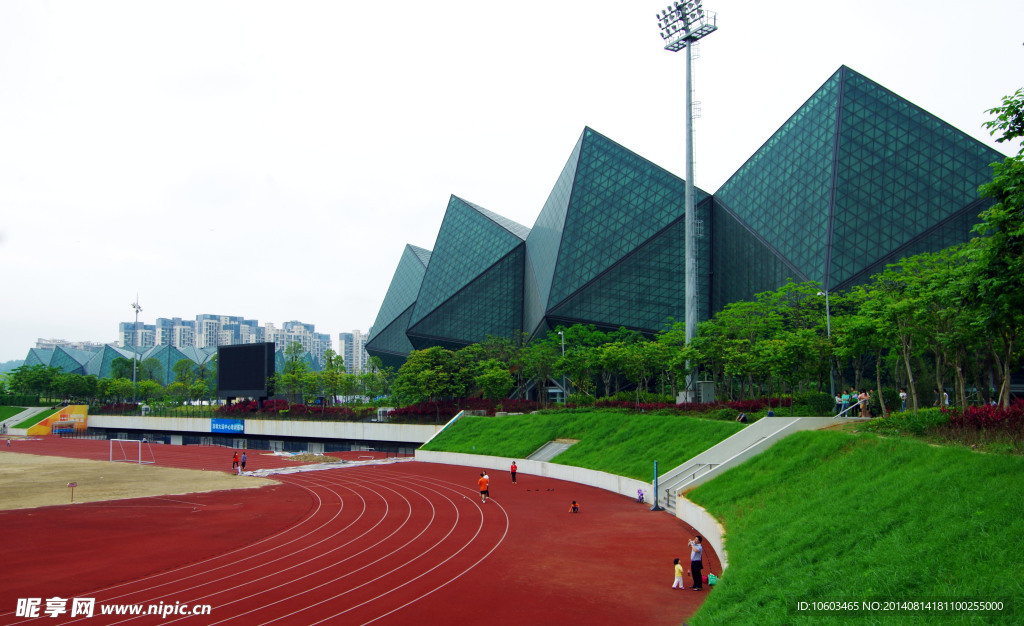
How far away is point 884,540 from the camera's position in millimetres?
11414

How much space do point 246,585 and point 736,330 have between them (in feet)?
109

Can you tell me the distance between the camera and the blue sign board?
62906mm

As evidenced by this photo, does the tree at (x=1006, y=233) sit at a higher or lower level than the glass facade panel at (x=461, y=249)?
lower

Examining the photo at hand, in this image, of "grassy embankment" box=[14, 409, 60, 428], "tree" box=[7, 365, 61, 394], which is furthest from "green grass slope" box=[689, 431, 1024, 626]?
"tree" box=[7, 365, 61, 394]

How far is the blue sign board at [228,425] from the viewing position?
206 feet

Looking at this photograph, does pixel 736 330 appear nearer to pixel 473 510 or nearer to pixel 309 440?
pixel 473 510

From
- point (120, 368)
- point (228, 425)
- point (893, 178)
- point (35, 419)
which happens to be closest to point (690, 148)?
point (893, 178)

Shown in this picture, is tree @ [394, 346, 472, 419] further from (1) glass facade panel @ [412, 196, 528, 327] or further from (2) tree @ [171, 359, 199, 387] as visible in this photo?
(2) tree @ [171, 359, 199, 387]

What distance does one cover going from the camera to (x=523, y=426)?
42.4 meters

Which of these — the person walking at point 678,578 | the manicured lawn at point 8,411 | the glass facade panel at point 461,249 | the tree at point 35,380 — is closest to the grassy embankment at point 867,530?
the person walking at point 678,578

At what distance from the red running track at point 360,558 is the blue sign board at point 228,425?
36.9 m

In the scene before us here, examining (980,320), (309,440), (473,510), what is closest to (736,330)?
(473,510)

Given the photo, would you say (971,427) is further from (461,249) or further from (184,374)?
(184,374)

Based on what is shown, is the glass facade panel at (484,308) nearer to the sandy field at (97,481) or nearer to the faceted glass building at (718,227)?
the faceted glass building at (718,227)
